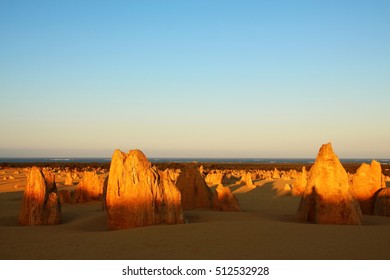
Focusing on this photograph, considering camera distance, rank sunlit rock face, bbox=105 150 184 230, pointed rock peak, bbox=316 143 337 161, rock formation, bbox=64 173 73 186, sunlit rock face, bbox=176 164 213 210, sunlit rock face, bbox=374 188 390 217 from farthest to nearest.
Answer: rock formation, bbox=64 173 73 186 → sunlit rock face, bbox=176 164 213 210 → sunlit rock face, bbox=374 188 390 217 → pointed rock peak, bbox=316 143 337 161 → sunlit rock face, bbox=105 150 184 230

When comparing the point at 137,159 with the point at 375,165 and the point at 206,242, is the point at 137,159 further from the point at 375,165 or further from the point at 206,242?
the point at 375,165

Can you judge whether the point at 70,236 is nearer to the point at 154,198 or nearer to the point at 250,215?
the point at 154,198

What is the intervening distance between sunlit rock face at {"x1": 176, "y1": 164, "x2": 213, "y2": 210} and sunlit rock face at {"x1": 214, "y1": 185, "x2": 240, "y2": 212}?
3.03 feet

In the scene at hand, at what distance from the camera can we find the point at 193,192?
2111 cm

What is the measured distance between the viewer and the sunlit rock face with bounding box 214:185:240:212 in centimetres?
1962

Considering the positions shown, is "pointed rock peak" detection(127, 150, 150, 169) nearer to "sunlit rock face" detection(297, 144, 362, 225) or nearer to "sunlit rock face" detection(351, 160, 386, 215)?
"sunlit rock face" detection(297, 144, 362, 225)

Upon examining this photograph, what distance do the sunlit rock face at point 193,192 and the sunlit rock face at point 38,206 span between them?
721 cm

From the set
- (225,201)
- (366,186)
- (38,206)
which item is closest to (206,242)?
(38,206)

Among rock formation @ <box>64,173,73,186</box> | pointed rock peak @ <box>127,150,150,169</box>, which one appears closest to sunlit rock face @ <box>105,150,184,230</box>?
pointed rock peak @ <box>127,150,150,169</box>

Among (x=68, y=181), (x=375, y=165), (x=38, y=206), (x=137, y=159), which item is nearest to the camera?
(x=137, y=159)

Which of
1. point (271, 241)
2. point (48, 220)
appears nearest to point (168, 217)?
point (271, 241)

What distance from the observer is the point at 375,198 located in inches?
734

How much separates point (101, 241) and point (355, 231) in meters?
7.75

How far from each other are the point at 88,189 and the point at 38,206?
1033 centimetres
